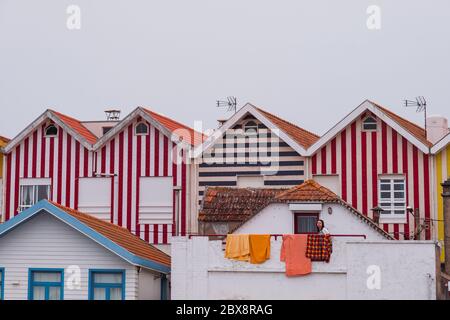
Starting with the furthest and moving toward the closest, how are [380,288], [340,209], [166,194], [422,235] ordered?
1. [166,194]
2. [422,235]
3. [340,209]
4. [380,288]

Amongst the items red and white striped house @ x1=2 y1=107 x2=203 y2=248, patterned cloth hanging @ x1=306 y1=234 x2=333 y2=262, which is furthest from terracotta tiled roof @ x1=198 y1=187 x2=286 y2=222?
patterned cloth hanging @ x1=306 y1=234 x2=333 y2=262

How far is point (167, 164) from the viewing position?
49750 millimetres

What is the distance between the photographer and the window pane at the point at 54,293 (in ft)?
133

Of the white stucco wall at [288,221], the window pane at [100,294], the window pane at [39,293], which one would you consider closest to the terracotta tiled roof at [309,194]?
the white stucco wall at [288,221]

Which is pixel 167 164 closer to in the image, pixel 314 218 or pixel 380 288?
pixel 314 218

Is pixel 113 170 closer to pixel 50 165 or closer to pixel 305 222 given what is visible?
pixel 50 165

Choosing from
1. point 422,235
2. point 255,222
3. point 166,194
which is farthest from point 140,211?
point 422,235

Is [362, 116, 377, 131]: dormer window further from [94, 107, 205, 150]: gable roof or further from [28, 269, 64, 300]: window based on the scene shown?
[28, 269, 64, 300]: window

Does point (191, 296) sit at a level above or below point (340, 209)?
below

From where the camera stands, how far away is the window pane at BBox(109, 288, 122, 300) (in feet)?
133

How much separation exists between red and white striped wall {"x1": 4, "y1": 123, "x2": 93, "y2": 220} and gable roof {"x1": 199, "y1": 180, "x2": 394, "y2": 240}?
21.6ft

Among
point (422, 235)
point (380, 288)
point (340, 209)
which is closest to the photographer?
point (380, 288)

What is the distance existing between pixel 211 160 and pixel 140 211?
3.37 metres

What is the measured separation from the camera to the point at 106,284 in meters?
40.7
